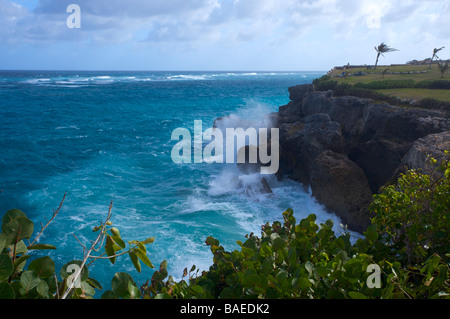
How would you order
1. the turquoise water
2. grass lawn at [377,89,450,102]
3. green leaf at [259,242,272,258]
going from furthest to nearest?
grass lawn at [377,89,450,102] < the turquoise water < green leaf at [259,242,272,258]

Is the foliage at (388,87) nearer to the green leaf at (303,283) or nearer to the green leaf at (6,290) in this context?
the green leaf at (303,283)

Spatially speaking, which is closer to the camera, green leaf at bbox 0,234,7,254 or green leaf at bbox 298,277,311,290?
green leaf at bbox 0,234,7,254

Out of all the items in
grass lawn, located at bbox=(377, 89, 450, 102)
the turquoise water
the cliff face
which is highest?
grass lawn, located at bbox=(377, 89, 450, 102)

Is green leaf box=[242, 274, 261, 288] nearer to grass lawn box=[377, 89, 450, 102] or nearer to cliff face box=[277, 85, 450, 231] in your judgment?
cliff face box=[277, 85, 450, 231]

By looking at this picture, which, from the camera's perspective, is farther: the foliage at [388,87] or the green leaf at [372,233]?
the foliage at [388,87]

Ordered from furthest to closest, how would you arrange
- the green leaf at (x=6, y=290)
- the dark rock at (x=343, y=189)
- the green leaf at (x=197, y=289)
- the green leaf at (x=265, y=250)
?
the dark rock at (x=343, y=189) < the green leaf at (x=265, y=250) < the green leaf at (x=197, y=289) < the green leaf at (x=6, y=290)

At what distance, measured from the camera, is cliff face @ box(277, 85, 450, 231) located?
11805 mm

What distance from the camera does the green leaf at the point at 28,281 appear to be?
185 centimetres

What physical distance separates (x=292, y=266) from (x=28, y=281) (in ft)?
6.71

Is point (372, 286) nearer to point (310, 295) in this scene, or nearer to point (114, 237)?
point (310, 295)

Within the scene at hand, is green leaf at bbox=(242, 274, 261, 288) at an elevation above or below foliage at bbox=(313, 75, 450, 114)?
below

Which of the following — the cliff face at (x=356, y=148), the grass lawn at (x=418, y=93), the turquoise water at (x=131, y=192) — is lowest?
the turquoise water at (x=131, y=192)

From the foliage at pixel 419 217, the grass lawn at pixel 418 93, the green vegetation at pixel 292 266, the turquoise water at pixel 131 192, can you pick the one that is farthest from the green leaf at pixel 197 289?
the grass lawn at pixel 418 93

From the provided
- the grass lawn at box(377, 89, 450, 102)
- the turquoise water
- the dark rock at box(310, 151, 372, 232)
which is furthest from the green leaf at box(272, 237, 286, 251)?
the grass lawn at box(377, 89, 450, 102)
